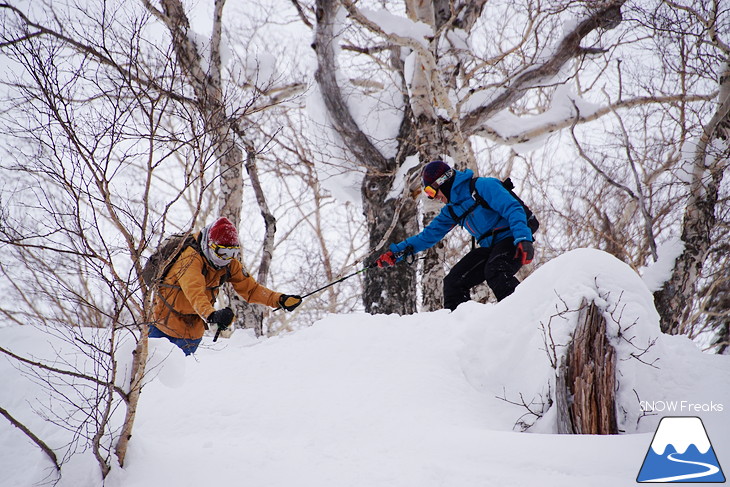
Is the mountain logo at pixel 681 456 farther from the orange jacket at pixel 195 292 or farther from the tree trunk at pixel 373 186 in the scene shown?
the tree trunk at pixel 373 186

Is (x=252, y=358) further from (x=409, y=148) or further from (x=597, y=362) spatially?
(x=409, y=148)

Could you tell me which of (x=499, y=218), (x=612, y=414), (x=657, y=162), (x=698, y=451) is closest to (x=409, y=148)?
(x=499, y=218)

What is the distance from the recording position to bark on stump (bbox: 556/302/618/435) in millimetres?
2227

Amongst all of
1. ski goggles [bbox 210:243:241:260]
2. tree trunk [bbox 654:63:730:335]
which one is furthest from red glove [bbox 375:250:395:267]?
tree trunk [bbox 654:63:730:335]

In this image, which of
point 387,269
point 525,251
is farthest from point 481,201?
point 387,269

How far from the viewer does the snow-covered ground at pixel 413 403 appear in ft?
6.24

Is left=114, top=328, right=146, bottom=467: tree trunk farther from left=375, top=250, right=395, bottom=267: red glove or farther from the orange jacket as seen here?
left=375, top=250, right=395, bottom=267: red glove

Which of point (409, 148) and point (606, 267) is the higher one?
point (409, 148)

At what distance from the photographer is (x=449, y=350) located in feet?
10.7

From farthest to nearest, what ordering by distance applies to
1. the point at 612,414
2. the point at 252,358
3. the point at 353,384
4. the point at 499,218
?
the point at 499,218, the point at 252,358, the point at 353,384, the point at 612,414

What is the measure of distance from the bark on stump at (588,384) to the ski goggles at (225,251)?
2613mm

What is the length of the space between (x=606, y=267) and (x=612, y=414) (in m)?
0.89

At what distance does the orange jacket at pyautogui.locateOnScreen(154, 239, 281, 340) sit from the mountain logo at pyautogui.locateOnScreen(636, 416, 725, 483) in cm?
276

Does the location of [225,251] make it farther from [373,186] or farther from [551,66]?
[551,66]
